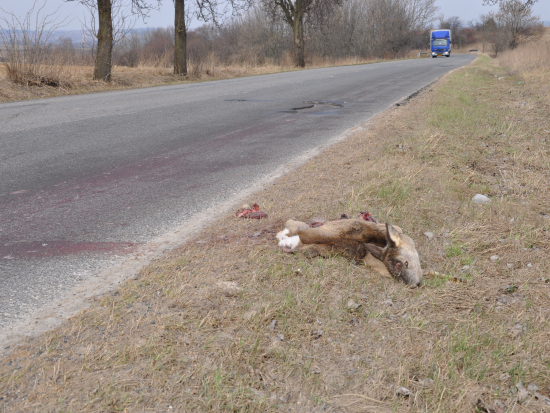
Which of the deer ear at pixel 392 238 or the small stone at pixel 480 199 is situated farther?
the small stone at pixel 480 199

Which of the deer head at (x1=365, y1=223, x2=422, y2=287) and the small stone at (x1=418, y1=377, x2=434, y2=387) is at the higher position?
the deer head at (x1=365, y1=223, x2=422, y2=287)

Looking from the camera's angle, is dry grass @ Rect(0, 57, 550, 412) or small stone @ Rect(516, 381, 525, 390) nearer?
dry grass @ Rect(0, 57, 550, 412)

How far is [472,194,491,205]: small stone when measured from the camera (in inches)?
167

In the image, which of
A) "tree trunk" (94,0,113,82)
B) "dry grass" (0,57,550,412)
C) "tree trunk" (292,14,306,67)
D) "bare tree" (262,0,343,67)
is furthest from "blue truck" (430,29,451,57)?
"dry grass" (0,57,550,412)

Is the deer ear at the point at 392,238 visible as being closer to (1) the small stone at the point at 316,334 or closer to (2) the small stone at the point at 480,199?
(1) the small stone at the point at 316,334

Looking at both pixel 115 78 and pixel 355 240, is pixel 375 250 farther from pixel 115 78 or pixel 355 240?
pixel 115 78

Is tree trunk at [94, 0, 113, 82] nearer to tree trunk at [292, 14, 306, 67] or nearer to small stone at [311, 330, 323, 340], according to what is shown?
small stone at [311, 330, 323, 340]

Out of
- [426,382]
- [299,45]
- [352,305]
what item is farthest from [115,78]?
[299,45]

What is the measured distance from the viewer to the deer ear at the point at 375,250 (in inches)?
115

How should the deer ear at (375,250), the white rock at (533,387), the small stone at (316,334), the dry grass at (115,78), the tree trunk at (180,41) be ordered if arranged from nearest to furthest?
the white rock at (533,387)
the small stone at (316,334)
the deer ear at (375,250)
the dry grass at (115,78)
the tree trunk at (180,41)

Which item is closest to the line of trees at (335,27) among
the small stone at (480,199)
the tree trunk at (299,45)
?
the tree trunk at (299,45)

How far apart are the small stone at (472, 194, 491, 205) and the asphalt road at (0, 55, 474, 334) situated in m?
2.20

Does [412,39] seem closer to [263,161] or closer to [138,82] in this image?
[138,82]

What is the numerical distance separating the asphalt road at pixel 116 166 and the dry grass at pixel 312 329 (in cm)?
54
